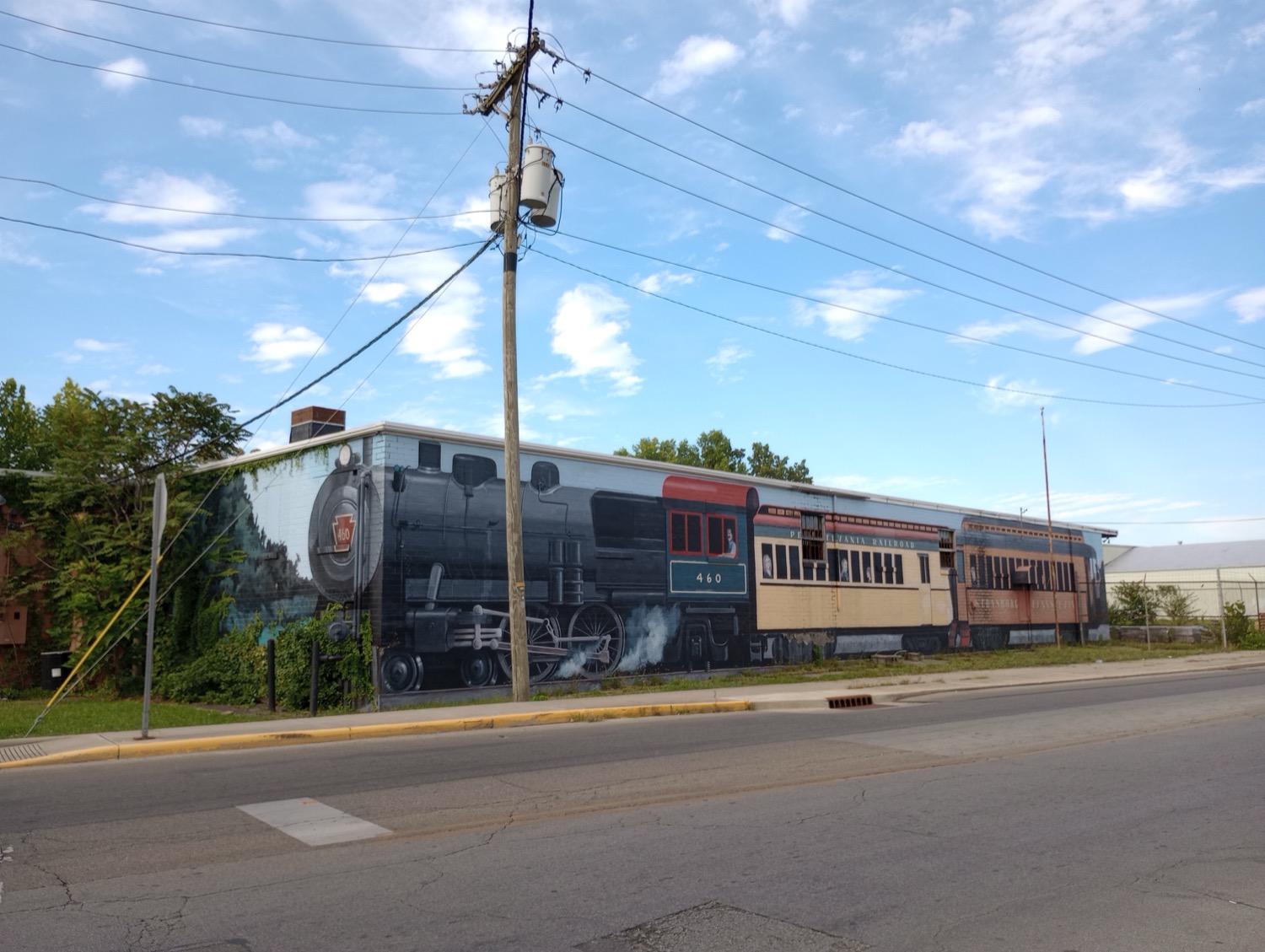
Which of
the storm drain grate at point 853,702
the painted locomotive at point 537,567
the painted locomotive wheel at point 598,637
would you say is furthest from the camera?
the painted locomotive wheel at point 598,637

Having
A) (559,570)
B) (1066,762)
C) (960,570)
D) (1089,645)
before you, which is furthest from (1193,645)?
(1066,762)

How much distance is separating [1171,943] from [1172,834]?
273cm

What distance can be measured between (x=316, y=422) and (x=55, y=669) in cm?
762

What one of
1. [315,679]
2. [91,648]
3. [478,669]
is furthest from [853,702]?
[91,648]

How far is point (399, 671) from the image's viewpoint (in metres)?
18.9

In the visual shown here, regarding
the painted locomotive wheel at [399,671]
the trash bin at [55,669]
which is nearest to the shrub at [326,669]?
the painted locomotive wheel at [399,671]

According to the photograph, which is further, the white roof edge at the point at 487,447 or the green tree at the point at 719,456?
the green tree at the point at 719,456

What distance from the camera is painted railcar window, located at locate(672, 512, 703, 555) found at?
25.0 metres

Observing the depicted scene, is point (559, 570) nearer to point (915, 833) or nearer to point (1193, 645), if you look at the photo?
point (915, 833)

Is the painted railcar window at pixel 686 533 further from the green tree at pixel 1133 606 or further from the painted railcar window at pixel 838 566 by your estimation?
the green tree at pixel 1133 606

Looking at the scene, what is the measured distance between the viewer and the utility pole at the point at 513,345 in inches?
695

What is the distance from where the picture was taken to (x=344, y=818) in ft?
25.9

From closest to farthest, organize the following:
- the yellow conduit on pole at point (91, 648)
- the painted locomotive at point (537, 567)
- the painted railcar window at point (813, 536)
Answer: the yellow conduit on pole at point (91, 648) < the painted locomotive at point (537, 567) < the painted railcar window at point (813, 536)

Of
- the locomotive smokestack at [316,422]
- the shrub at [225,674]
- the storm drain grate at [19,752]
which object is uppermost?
the locomotive smokestack at [316,422]
